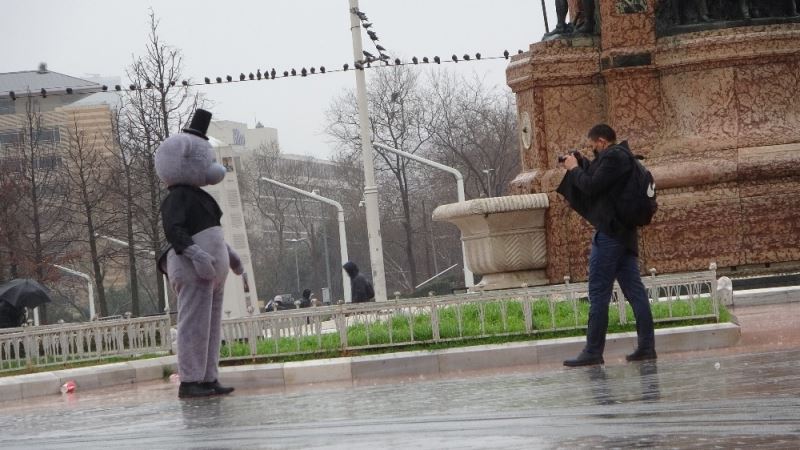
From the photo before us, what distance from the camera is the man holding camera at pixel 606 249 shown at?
1226 cm

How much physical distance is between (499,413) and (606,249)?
3.82 metres

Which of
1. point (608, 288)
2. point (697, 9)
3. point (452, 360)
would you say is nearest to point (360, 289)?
point (697, 9)

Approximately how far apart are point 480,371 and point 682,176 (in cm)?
618

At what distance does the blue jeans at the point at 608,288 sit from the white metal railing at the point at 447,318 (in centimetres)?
163

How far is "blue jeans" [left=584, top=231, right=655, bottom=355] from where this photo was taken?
1225cm

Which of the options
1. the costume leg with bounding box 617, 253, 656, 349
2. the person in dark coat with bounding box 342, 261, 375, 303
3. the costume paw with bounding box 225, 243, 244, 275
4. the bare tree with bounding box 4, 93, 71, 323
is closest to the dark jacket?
the costume leg with bounding box 617, 253, 656, 349

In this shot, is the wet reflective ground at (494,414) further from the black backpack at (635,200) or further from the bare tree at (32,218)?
the bare tree at (32,218)

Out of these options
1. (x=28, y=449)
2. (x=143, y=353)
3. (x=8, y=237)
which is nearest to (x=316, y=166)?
(x=8, y=237)

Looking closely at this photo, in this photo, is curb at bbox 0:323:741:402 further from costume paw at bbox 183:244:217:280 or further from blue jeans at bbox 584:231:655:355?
costume paw at bbox 183:244:217:280

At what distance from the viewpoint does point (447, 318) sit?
47.3ft

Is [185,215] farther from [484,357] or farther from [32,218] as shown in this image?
[32,218]

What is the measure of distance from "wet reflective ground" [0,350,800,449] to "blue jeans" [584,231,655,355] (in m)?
0.27

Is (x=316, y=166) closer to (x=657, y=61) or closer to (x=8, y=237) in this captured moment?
(x=8, y=237)

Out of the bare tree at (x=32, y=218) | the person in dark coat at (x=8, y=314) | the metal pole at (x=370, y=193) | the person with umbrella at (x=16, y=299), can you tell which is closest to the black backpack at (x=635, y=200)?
the metal pole at (x=370, y=193)
